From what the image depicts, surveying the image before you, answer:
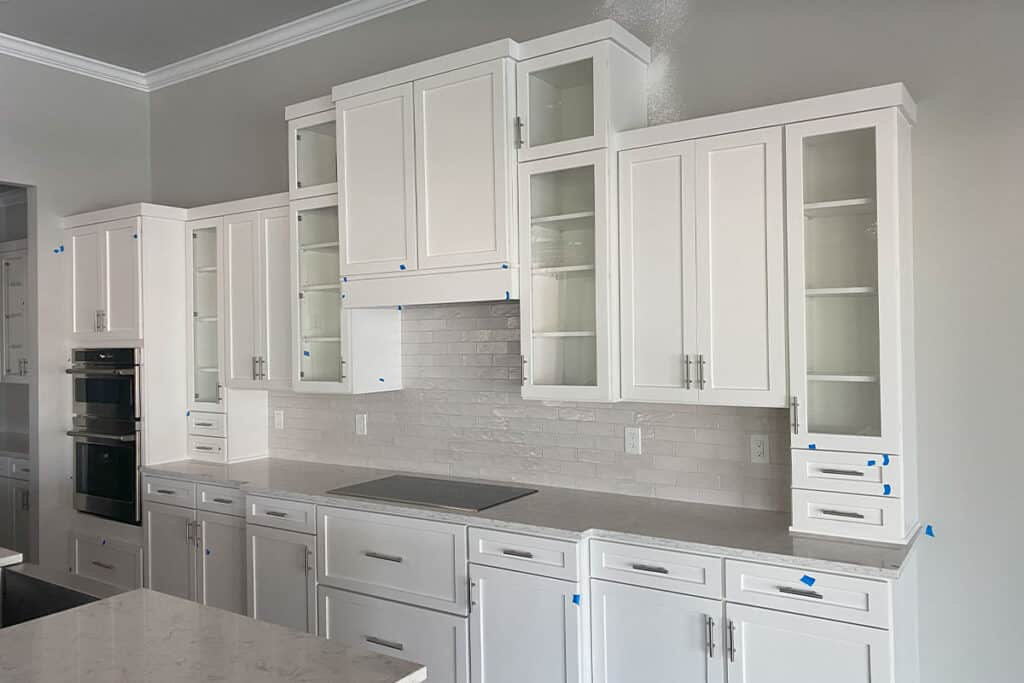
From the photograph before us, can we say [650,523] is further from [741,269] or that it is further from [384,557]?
[384,557]

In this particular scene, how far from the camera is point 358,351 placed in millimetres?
3684

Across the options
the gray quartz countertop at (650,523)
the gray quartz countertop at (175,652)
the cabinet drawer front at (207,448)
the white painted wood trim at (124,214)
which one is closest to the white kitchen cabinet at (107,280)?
the white painted wood trim at (124,214)

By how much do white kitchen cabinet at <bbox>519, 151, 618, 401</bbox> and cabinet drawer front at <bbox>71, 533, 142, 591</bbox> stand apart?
2633 mm

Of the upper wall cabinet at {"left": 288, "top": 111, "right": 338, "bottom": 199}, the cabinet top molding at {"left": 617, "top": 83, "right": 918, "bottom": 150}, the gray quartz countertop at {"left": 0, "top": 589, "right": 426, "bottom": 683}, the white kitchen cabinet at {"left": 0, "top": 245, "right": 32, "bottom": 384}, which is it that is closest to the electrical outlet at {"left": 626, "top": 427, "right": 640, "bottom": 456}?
the cabinet top molding at {"left": 617, "top": 83, "right": 918, "bottom": 150}

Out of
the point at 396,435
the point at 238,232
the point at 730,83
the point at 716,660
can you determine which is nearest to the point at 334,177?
the point at 238,232

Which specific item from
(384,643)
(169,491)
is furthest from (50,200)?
Answer: (384,643)

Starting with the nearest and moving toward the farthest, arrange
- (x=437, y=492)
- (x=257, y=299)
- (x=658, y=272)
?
(x=658, y=272)
(x=437, y=492)
(x=257, y=299)

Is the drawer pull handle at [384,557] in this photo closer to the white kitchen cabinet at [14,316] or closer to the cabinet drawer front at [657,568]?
the cabinet drawer front at [657,568]

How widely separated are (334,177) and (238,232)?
711 mm

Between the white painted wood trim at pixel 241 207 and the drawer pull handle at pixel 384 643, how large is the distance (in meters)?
2.10

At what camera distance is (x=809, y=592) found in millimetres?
2342

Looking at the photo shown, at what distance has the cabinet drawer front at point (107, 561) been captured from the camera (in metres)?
4.31

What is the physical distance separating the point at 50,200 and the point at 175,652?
3743mm

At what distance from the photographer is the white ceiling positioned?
13.0ft
